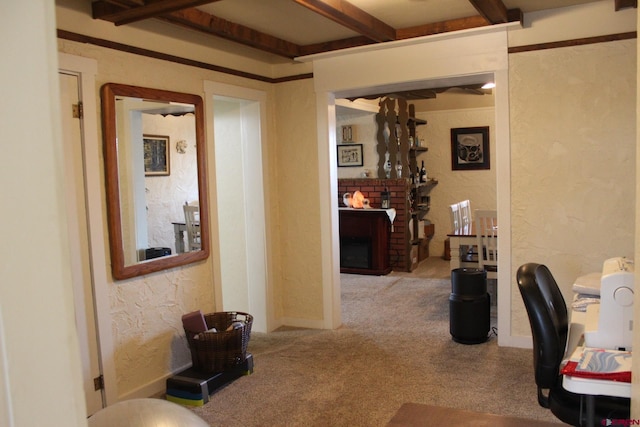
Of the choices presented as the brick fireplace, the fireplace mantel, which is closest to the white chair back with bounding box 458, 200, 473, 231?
the brick fireplace

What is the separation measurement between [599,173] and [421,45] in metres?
1.58

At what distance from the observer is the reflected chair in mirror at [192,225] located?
3.85 m

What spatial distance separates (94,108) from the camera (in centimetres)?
311

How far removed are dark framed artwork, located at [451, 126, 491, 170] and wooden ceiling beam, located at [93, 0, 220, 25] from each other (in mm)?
5860

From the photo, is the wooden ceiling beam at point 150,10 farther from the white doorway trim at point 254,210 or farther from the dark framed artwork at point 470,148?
the dark framed artwork at point 470,148

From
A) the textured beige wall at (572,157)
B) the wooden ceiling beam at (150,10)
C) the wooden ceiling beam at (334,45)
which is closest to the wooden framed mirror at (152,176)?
the wooden ceiling beam at (150,10)

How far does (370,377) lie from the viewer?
11.8 ft

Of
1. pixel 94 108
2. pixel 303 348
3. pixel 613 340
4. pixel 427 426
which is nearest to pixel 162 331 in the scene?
pixel 303 348

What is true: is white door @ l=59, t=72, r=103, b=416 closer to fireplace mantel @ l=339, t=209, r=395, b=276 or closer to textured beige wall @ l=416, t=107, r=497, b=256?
fireplace mantel @ l=339, t=209, r=395, b=276

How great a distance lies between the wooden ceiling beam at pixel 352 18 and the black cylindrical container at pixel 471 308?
1.92m

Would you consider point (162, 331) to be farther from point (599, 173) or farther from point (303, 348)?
point (599, 173)

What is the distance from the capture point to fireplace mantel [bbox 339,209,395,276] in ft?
22.9

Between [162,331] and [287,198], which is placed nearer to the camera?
[162,331]

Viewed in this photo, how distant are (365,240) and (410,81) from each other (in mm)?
3246
